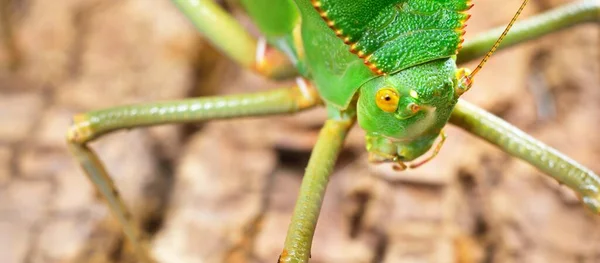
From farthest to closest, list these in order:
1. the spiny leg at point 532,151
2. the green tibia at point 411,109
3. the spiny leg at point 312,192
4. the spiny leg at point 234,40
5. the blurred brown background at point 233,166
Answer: the blurred brown background at point 233,166
the spiny leg at point 234,40
the spiny leg at point 532,151
the spiny leg at point 312,192
the green tibia at point 411,109

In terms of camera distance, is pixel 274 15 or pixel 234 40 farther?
pixel 234 40

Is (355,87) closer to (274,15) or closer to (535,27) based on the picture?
(274,15)

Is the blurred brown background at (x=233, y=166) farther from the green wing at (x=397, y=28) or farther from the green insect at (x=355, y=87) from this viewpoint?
the green wing at (x=397, y=28)

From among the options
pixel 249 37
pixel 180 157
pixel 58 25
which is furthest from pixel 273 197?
pixel 58 25

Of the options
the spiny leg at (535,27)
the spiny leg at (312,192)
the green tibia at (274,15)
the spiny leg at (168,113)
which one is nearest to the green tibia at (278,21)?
the green tibia at (274,15)

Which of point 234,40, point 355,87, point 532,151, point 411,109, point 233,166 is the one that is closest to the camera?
point 411,109

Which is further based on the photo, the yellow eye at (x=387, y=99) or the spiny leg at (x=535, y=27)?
the spiny leg at (x=535, y=27)

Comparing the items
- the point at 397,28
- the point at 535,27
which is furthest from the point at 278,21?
the point at 535,27

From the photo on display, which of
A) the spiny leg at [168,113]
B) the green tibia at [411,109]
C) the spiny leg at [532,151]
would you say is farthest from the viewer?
the spiny leg at [168,113]
